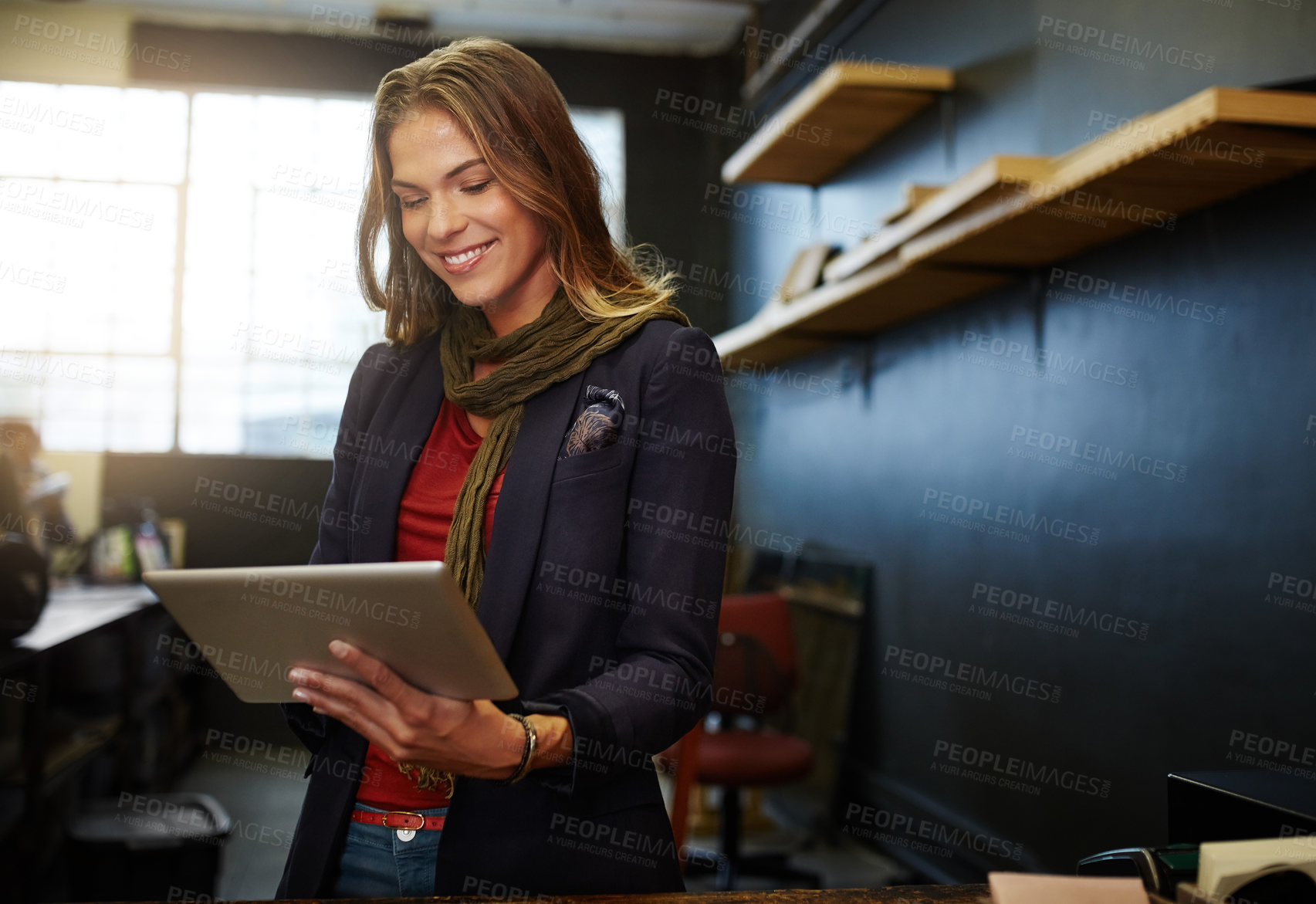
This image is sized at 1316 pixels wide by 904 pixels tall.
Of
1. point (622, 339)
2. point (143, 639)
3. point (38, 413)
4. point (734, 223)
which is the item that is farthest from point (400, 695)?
point (38, 413)

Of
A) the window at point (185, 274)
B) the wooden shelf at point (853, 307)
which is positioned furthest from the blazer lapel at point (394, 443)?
the window at point (185, 274)

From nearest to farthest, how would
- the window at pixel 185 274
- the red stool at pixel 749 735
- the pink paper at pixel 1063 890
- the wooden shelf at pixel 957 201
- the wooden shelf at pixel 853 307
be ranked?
the pink paper at pixel 1063 890
the wooden shelf at pixel 957 201
the wooden shelf at pixel 853 307
the red stool at pixel 749 735
the window at pixel 185 274

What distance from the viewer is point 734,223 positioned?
539cm

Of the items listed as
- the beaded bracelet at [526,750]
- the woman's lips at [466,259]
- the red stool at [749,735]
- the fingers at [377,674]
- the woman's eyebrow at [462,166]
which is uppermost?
the woman's eyebrow at [462,166]

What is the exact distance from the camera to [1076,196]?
197cm

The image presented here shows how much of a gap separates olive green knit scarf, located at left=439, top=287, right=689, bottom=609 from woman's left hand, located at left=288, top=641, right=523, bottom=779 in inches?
8.0

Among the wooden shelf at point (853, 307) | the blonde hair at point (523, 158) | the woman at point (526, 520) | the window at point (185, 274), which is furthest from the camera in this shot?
the window at point (185, 274)

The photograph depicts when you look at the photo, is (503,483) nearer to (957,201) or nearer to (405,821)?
(405,821)

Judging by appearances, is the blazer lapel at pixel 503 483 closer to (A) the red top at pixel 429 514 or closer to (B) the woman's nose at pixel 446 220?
(A) the red top at pixel 429 514

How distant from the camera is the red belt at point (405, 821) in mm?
Answer: 1065

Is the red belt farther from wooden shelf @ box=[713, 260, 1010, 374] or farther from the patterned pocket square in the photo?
wooden shelf @ box=[713, 260, 1010, 374]

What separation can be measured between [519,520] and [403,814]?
0.33 metres

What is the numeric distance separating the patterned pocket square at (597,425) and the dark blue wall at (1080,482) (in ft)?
4.35

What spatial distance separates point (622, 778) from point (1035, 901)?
1.38 ft
